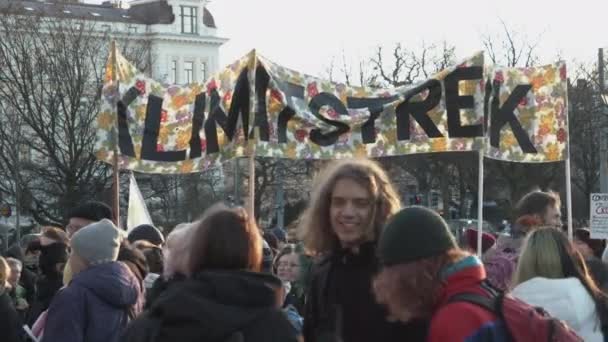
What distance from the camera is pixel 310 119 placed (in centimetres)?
1195

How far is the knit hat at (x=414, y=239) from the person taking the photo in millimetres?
4289

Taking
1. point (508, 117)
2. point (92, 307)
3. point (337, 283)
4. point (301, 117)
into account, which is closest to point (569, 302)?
point (337, 283)

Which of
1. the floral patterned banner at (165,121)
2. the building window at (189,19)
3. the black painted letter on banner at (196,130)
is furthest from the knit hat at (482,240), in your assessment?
the building window at (189,19)

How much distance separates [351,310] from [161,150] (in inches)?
285

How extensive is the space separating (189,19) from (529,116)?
10976 centimetres

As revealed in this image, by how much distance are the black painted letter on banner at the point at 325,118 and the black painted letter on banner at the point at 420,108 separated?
492 mm

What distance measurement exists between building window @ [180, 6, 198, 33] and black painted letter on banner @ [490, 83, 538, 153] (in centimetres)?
10776

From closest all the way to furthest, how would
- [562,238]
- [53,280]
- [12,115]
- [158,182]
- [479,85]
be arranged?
[562,238] < [53,280] < [479,85] < [12,115] < [158,182]

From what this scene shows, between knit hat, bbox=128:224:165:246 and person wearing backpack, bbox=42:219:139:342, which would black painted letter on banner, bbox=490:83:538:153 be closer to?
knit hat, bbox=128:224:165:246

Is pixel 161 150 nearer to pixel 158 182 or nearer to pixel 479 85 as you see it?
pixel 479 85

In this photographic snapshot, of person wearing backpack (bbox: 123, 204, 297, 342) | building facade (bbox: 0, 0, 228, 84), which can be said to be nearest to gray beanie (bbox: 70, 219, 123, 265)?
person wearing backpack (bbox: 123, 204, 297, 342)

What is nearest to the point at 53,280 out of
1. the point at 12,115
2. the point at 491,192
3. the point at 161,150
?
the point at 161,150

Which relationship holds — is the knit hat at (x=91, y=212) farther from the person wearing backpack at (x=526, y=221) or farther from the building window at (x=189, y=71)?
the building window at (x=189, y=71)

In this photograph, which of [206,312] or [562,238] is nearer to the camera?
[206,312]
